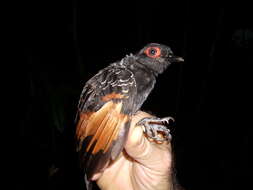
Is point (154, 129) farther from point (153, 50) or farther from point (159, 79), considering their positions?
point (159, 79)

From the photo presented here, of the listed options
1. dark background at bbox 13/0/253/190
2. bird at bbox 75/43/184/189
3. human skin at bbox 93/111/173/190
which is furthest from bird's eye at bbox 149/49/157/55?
A: dark background at bbox 13/0/253/190

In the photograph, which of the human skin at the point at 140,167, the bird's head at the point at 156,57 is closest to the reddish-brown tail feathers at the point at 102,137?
the human skin at the point at 140,167

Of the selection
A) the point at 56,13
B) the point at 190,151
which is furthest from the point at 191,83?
the point at 56,13

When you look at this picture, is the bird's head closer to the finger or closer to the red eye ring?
the red eye ring

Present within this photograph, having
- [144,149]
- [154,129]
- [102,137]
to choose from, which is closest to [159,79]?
[154,129]

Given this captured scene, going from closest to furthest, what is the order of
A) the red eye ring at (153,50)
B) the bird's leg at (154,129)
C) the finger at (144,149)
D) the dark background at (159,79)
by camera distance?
the finger at (144,149), the bird's leg at (154,129), the red eye ring at (153,50), the dark background at (159,79)

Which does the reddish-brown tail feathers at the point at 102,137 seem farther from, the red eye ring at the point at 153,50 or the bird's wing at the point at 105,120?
the red eye ring at the point at 153,50

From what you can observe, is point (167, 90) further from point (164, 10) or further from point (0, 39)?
point (0, 39)

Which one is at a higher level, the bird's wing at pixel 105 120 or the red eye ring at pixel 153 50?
the red eye ring at pixel 153 50
